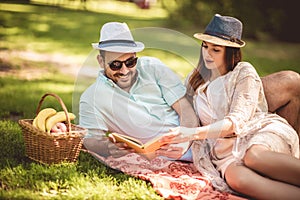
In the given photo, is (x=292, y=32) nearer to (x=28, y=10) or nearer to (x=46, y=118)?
(x=28, y=10)

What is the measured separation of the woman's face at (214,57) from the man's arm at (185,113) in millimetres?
348

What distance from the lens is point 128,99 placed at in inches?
178

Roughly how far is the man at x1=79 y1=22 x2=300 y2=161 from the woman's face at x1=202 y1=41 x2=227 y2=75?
0.32 m

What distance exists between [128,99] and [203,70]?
2.03 ft

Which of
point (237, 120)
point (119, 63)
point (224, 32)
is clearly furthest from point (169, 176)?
point (224, 32)

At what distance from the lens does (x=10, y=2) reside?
44.9 ft

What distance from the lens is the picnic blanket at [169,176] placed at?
4.01 meters

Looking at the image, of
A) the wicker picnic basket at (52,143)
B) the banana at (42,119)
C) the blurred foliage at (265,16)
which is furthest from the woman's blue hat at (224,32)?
the blurred foliage at (265,16)

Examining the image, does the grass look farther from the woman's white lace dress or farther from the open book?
the woman's white lace dress

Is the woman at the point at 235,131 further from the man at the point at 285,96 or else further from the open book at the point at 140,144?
the man at the point at 285,96

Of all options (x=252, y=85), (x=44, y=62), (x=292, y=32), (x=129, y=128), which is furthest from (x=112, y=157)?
(x=292, y=32)

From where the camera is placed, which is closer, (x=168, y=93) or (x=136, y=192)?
(x=136, y=192)

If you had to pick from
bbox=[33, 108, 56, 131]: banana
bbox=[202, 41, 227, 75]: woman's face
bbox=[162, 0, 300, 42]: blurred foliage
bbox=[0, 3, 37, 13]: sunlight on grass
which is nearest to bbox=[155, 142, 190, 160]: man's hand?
bbox=[202, 41, 227, 75]: woman's face

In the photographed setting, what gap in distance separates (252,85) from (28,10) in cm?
989
